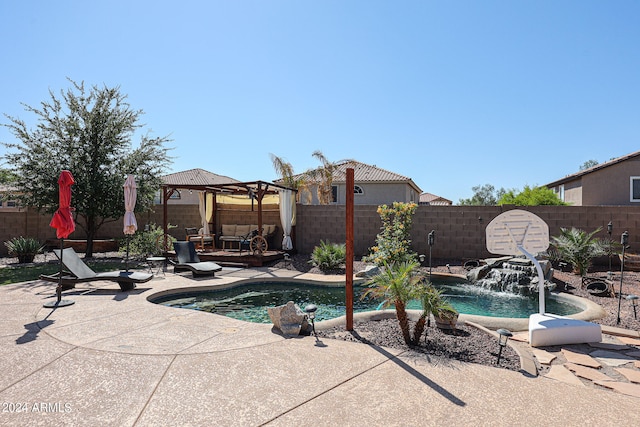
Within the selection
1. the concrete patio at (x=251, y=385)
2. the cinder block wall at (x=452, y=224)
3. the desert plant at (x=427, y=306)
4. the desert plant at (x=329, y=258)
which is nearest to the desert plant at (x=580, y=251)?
the cinder block wall at (x=452, y=224)

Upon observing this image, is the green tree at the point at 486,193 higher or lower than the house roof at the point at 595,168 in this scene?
higher

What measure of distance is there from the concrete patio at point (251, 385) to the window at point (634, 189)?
1905 cm

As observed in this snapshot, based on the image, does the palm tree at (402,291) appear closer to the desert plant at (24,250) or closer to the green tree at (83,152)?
the green tree at (83,152)

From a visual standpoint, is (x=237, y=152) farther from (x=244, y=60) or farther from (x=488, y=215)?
(x=488, y=215)

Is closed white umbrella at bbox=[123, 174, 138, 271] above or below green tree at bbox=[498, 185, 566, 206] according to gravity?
below

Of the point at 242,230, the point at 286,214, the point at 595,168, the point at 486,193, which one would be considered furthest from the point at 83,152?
the point at 486,193

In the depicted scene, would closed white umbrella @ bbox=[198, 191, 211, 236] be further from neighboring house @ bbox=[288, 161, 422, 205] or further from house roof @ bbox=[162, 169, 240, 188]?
house roof @ bbox=[162, 169, 240, 188]

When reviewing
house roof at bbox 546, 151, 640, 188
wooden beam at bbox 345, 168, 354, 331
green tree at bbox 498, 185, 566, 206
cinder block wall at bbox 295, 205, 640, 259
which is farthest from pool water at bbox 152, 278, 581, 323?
house roof at bbox 546, 151, 640, 188

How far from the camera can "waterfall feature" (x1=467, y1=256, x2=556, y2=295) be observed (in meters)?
8.59

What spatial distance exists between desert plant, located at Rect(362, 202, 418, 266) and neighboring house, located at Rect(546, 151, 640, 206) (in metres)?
12.2

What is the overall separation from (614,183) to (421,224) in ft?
39.8

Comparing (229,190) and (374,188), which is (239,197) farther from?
(374,188)

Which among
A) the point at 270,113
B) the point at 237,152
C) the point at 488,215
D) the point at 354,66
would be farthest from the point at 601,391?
the point at 237,152

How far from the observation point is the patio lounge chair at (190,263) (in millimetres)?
9359
